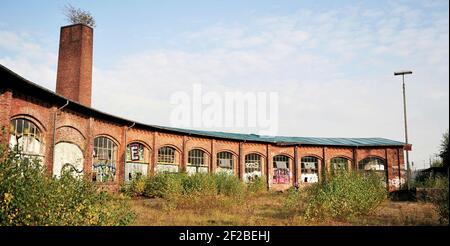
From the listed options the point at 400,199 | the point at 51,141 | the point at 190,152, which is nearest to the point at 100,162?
the point at 51,141

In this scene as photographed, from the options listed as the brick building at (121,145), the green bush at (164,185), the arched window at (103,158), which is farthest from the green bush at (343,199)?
the arched window at (103,158)

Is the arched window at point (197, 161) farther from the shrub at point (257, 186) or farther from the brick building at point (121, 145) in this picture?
the shrub at point (257, 186)

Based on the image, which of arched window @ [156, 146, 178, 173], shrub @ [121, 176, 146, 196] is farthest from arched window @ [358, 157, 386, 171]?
shrub @ [121, 176, 146, 196]

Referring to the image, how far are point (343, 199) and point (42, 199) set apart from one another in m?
8.43

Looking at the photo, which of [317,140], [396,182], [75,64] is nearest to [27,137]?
[75,64]

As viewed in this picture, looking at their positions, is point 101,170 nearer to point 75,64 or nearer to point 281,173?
point 75,64

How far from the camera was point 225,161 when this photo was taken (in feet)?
89.5

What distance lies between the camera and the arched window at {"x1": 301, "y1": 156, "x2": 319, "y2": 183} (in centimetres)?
3067

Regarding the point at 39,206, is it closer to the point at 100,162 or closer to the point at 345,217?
the point at 345,217

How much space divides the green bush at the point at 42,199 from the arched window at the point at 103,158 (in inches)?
438

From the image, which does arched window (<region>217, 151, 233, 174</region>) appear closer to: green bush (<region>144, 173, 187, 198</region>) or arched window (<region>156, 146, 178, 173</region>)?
arched window (<region>156, 146, 178, 173</region>)

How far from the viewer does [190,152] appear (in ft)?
80.5

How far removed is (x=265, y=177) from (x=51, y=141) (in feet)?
57.7

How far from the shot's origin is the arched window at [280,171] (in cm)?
2991
